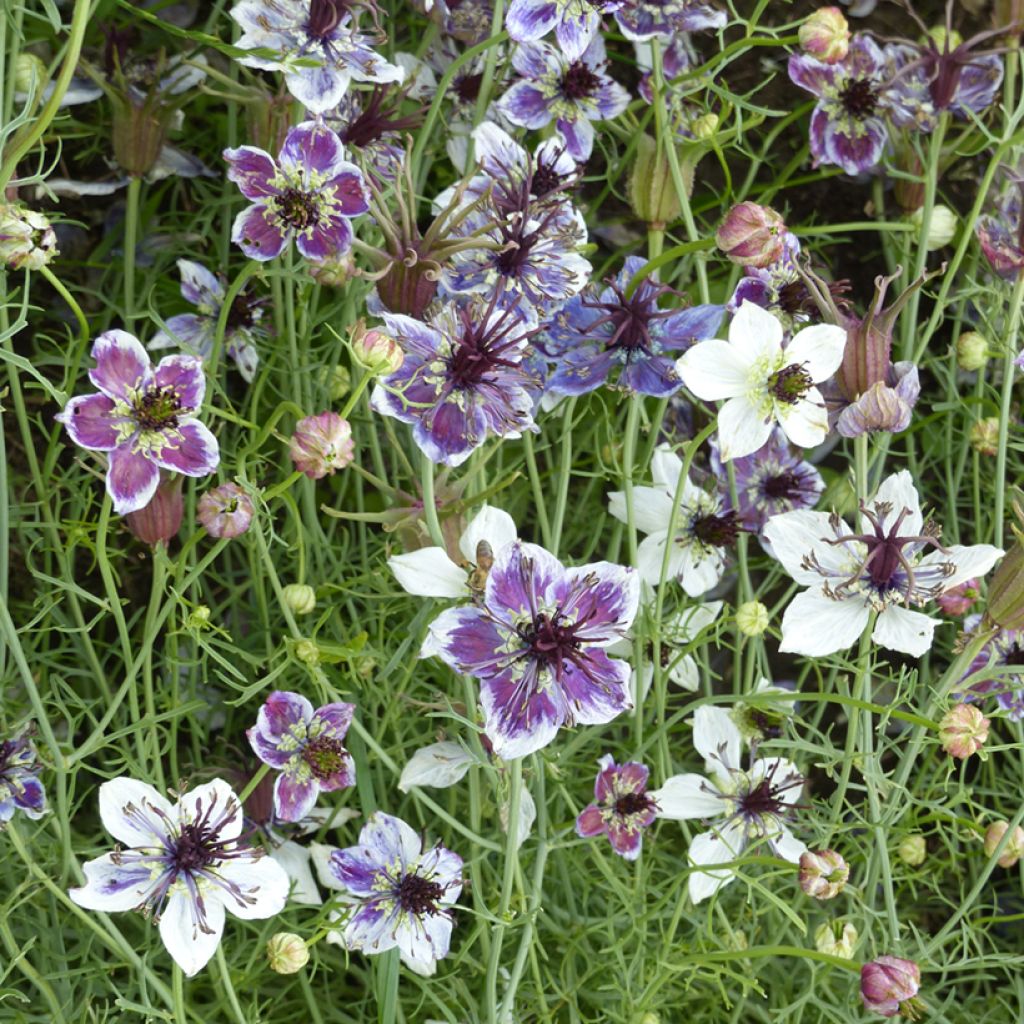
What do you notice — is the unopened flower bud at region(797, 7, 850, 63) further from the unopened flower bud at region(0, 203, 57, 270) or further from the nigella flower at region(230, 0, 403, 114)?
the unopened flower bud at region(0, 203, 57, 270)

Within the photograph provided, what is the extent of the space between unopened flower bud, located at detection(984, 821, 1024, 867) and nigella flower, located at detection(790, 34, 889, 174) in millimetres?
531

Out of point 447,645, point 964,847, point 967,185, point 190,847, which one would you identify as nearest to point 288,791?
point 190,847

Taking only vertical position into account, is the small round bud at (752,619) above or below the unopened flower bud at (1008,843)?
above

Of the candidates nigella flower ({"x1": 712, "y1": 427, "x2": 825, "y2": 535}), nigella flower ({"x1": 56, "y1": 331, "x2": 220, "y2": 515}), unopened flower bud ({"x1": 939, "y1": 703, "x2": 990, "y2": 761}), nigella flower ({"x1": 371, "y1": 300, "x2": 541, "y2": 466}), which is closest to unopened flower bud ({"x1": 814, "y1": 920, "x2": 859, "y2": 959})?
unopened flower bud ({"x1": 939, "y1": 703, "x2": 990, "y2": 761})

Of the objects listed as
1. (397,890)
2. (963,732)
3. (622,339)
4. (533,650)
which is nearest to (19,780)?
(397,890)

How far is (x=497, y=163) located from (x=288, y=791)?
453 mm

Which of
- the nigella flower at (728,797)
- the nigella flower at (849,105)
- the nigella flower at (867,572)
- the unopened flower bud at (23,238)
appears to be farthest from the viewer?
the nigella flower at (849,105)

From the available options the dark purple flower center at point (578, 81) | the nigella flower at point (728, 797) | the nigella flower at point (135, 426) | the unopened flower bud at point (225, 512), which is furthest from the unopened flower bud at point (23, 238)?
the nigella flower at point (728, 797)

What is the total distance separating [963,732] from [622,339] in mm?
325

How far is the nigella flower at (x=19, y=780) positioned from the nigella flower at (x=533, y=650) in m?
0.30

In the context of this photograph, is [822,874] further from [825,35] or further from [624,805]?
[825,35]

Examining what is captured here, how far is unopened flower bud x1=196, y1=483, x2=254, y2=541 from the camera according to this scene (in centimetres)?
74

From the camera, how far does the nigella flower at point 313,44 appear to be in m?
0.77

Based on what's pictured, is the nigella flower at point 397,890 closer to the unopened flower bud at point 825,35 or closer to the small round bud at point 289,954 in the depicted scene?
the small round bud at point 289,954
